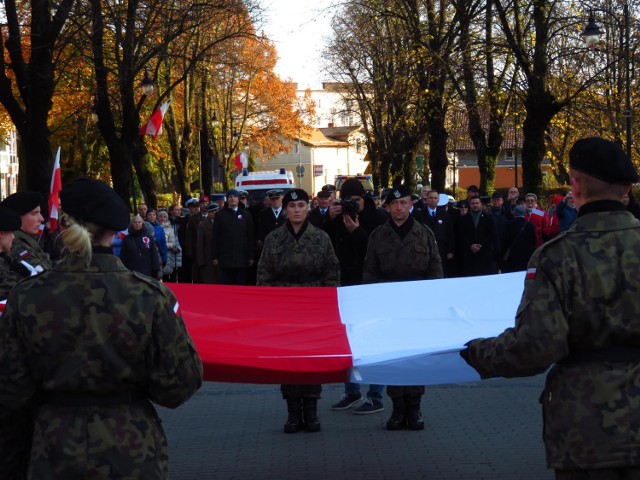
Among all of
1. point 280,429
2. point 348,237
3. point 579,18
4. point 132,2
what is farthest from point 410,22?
point 280,429

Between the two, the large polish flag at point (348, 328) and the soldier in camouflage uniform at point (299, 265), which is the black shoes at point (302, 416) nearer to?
the soldier in camouflage uniform at point (299, 265)

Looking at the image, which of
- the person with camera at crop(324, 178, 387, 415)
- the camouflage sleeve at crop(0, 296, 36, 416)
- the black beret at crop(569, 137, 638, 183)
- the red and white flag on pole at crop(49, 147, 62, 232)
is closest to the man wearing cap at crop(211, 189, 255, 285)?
the person with camera at crop(324, 178, 387, 415)

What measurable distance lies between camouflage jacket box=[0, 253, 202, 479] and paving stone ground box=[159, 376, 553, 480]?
3.76 m

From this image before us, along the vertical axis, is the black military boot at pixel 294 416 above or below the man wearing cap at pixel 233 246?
below

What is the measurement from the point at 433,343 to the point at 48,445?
268 cm

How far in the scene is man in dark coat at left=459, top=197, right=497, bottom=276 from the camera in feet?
54.8

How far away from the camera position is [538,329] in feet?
12.8

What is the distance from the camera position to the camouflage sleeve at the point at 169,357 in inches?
156

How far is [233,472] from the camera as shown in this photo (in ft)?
25.4

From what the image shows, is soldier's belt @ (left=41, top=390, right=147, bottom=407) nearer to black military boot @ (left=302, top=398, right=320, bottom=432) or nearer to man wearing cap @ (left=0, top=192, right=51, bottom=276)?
man wearing cap @ (left=0, top=192, right=51, bottom=276)

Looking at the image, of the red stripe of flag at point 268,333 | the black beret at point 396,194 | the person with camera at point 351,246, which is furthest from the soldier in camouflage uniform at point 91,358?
the person with camera at point 351,246

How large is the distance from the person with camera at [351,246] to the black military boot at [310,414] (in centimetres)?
86

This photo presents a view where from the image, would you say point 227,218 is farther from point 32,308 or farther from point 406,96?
point 406,96

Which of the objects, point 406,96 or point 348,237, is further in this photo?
point 406,96
